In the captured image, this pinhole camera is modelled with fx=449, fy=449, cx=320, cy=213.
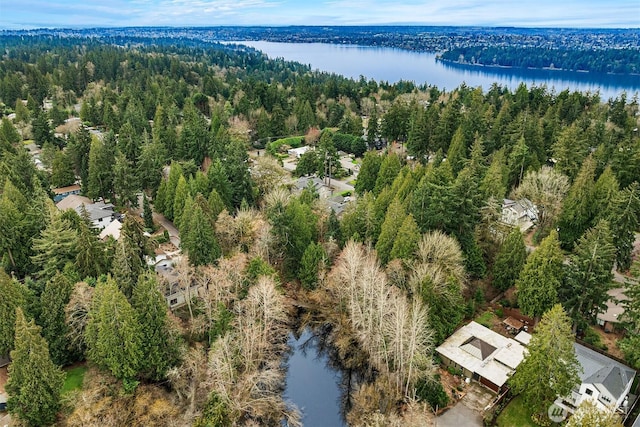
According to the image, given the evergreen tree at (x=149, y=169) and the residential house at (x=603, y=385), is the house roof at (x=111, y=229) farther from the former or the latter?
the residential house at (x=603, y=385)

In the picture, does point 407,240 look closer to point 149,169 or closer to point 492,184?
point 492,184

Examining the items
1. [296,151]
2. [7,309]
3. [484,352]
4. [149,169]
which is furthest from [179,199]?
[484,352]

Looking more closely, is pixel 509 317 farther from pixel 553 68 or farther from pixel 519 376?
pixel 553 68

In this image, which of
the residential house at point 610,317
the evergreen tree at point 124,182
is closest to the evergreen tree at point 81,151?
the evergreen tree at point 124,182

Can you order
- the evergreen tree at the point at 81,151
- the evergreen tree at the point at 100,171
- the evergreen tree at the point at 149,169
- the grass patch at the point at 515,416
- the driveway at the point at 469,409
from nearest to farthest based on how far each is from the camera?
the grass patch at the point at 515,416, the driveway at the point at 469,409, the evergreen tree at the point at 100,171, the evergreen tree at the point at 149,169, the evergreen tree at the point at 81,151

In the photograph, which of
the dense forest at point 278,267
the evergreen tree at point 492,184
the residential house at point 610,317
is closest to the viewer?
the dense forest at point 278,267

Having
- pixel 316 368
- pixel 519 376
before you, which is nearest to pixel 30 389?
pixel 316 368

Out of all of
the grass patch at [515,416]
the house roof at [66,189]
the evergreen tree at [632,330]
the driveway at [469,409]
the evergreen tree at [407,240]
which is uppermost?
the evergreen tree at [407,240]
